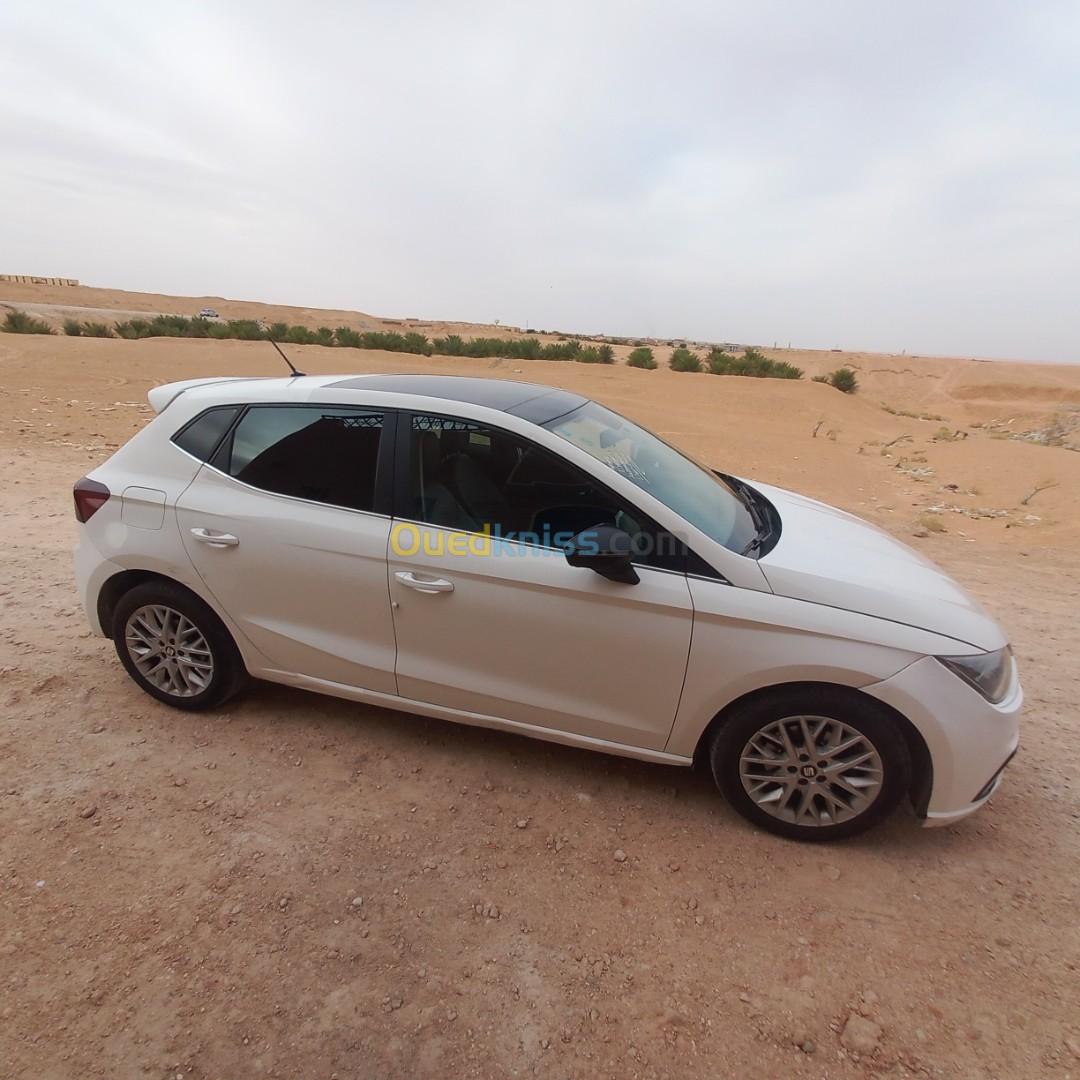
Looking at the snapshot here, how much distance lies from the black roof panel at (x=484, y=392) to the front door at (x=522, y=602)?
176mm

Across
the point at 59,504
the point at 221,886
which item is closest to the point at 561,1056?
the point at 221,886

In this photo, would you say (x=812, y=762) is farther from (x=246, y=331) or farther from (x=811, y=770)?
(x=246, y=331)

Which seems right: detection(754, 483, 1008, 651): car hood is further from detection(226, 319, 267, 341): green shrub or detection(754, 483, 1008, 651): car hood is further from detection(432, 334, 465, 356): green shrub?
detection(226, 319, 267, 341): green shrub

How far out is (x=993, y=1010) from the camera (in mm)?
1878

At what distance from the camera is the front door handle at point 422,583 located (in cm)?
247

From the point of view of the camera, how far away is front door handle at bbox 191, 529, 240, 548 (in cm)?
273

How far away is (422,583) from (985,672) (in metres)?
2.07

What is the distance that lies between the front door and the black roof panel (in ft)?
0.58

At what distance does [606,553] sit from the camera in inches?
86.7

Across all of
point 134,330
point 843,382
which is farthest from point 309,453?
point 134,330

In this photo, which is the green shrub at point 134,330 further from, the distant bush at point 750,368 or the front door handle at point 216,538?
the front door handle at point 216,538

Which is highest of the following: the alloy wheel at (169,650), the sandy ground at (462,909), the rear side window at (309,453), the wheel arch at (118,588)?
the rear side window at (309,453)

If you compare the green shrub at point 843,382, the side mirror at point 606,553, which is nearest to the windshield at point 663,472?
the side mirror at point 606,553

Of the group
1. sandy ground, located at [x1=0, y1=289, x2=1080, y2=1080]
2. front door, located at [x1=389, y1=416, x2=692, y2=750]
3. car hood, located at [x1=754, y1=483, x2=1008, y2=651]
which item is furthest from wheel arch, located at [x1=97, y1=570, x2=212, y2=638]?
car hood, located at [x1=754, y1=483, x2=1008, y2=651]
